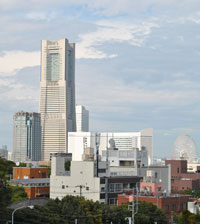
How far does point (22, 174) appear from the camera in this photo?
165m

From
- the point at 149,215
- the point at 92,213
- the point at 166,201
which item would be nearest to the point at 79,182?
the point at 166,201

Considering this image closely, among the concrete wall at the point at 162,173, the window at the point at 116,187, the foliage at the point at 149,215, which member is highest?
the concrete wall at the point at 162,173

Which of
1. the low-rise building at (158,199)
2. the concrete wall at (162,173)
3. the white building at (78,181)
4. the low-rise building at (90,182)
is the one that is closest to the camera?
the low-rise building at (158,199)

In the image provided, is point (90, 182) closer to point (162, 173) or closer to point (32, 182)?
point (162, 173)

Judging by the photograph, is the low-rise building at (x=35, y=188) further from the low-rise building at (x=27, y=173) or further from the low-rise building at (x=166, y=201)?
the low-rise building at (x=166, y=201)

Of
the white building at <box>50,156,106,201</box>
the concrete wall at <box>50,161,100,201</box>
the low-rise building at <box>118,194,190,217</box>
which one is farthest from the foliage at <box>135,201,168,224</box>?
the concrete wall at <box>50,161,100,201</box>

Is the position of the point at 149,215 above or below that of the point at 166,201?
below

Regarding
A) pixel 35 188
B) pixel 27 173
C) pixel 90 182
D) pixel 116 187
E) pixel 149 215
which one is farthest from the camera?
pixel 27 173

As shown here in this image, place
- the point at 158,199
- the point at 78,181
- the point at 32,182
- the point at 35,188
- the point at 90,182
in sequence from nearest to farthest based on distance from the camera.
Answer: the point at 158,199 < the point at 90,182 < the point at 78,181 < the point at 35,188 < the point at 32,182

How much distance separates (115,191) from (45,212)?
36.0 meters

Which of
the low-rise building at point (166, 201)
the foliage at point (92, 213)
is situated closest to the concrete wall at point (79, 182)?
the low-rise building at point (166, 201)

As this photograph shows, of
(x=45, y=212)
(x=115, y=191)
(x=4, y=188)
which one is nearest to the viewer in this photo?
(x=4, y=188)

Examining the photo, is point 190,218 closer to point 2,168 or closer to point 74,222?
point 74,222

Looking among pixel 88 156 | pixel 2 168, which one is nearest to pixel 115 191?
pixel 88 156
